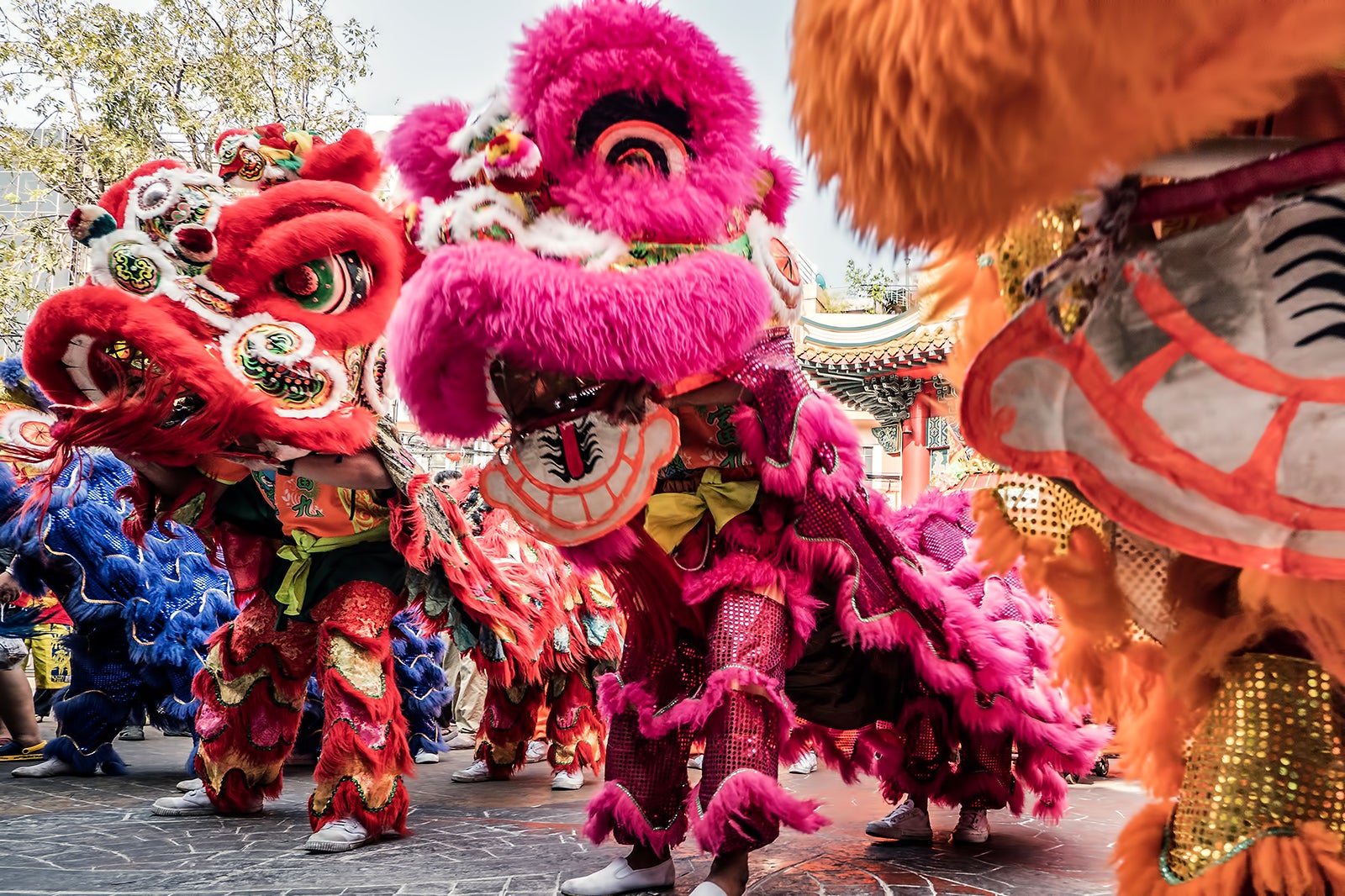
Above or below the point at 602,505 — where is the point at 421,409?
above

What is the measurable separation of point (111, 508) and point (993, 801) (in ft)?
13.4

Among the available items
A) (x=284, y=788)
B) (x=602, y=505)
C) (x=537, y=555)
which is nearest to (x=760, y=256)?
(x=602, y=505)

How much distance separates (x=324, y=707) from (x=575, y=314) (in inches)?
81.2

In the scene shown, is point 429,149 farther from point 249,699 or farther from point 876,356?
point 876,356

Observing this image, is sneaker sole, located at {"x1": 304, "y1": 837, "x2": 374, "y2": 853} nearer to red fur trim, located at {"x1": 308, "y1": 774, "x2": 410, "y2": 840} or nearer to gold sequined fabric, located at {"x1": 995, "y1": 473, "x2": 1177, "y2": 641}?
red fur trim, located at {"x1": 308, "y1": 774, "x2": 410, "y2": 840}

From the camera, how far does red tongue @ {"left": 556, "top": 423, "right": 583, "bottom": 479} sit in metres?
2.22

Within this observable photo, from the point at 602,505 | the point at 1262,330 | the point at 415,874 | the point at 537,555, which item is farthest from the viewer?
the point at 537,555

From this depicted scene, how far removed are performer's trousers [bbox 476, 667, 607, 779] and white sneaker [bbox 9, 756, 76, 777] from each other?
1877 millimetres

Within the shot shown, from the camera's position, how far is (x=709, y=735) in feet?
7.59

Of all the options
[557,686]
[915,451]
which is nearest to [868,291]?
[915,451]

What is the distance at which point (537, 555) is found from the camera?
14.4 feet

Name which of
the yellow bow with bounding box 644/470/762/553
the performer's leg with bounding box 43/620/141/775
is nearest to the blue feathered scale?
the performer's leg with bounding box 43/620/141/775

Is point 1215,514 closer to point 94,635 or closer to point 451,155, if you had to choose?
point 451,155

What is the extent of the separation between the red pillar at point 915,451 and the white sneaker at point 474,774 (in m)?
8.14
